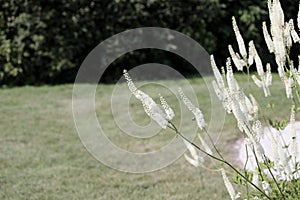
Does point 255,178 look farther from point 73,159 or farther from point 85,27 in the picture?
point 85,27

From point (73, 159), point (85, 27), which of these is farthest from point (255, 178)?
point (85, 27)

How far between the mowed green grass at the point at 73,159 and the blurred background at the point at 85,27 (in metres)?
0.92

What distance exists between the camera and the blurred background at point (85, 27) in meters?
9.16

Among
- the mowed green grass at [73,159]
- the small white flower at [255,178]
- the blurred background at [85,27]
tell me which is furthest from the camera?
the blurred background at [85,27]

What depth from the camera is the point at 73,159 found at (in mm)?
5766

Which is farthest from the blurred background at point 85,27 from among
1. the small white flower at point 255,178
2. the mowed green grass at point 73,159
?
the small white flower at point 255,178

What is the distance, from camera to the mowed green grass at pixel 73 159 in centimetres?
480

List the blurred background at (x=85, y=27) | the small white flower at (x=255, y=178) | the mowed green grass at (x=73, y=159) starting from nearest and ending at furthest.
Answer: the small white flower at (x=255, y=178) → the mowed green grass at (x=73, y=159) → the blurred background at (x=85, y=27)

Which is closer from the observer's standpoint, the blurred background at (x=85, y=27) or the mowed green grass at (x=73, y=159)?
the mowed green grass at (x=73, y=159)

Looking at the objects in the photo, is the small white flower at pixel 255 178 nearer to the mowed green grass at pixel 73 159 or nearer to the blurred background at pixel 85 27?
the mowed green grass at pixel 73 159

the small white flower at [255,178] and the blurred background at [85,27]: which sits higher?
the blurred background at [85,27]

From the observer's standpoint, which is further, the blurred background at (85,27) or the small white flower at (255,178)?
the blurred background at (85,27)

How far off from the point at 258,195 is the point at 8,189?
9.56 ft

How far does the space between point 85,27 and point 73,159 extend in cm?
405
